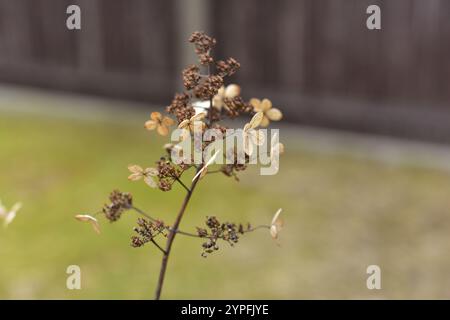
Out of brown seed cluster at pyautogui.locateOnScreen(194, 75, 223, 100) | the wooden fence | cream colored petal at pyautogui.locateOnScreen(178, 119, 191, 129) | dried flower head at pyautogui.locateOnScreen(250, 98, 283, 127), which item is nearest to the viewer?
cream colored petal at pyautogui.locateOnScreen(178, 119, 191, 129)

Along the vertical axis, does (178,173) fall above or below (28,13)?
below

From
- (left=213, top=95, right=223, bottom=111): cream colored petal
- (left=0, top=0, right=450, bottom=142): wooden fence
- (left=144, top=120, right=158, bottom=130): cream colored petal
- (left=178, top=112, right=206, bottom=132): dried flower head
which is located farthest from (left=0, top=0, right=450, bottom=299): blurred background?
(left=178, top=112, right=206, bottom=132): dried flower head

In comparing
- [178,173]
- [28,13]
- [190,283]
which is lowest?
[190,283]

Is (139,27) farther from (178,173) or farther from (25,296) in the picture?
(178,173)

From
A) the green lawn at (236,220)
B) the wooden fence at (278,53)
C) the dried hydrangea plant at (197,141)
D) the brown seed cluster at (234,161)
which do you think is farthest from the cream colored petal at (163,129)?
the wooden fence at (278,53)

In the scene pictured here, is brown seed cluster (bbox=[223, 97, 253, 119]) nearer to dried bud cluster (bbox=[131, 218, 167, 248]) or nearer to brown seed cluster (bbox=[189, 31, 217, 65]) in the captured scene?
brown seed cluster (bbox=[189, 31, 217, 65])
